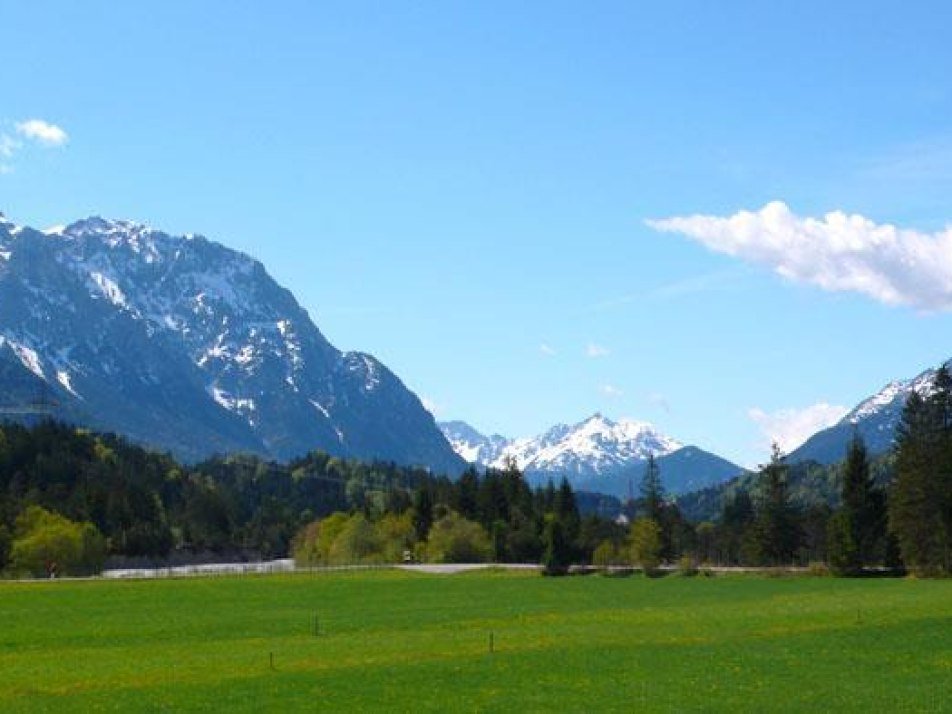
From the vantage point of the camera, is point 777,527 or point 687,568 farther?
point 777,527

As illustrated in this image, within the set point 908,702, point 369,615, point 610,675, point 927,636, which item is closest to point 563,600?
point 369,615

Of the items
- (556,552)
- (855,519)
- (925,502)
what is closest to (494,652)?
(925,502)

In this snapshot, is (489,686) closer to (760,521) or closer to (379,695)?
(379,695)

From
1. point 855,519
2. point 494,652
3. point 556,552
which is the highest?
point 855,519

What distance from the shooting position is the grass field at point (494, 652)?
43.2 metres

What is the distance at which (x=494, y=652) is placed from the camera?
59000 millimetres

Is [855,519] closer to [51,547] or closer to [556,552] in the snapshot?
[556,552]

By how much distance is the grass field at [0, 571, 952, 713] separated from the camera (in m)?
43.2

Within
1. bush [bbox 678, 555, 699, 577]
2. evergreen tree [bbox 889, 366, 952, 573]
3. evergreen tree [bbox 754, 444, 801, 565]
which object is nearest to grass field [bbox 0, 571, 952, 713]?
evergreen tree [bbox 889, 366, 952, 573]

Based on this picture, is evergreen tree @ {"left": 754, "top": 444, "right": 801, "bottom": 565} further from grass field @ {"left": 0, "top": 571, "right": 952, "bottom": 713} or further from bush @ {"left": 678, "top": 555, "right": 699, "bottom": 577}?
grass field @ {"left": 0, "top": 571, "right": 952, "bottom": 713}

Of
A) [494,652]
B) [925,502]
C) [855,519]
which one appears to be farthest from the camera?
[855,519]

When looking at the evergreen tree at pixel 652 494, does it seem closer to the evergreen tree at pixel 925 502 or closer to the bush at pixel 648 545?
the bush at pixel 648 545

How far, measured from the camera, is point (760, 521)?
166 meters

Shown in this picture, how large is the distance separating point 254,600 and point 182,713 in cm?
7067
